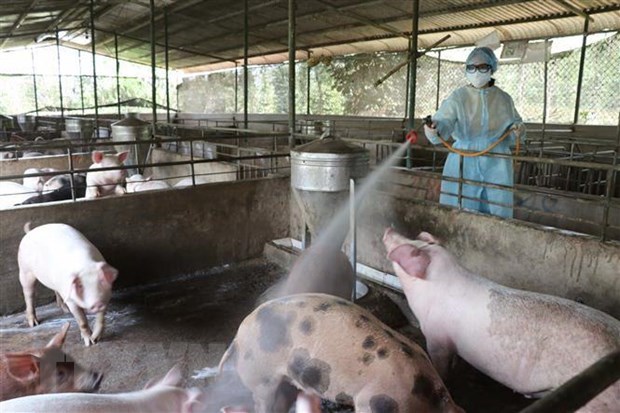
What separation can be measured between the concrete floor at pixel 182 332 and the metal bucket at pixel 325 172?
824 mm

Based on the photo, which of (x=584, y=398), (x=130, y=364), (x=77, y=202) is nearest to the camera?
(x=584, y=398)

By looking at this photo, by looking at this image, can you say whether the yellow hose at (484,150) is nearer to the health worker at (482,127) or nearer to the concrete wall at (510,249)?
the health worker at (482,127)

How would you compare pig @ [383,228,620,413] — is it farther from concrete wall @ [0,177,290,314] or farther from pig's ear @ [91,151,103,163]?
pig's ear @ [91,151,103,163]

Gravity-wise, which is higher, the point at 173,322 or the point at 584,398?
the point at 584,398

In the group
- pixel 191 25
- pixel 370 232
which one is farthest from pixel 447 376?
pixel 191 25

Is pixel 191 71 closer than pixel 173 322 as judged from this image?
No

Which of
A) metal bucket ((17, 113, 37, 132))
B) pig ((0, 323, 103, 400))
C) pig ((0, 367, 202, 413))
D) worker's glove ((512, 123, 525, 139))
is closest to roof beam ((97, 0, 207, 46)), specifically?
metal bucket ((17, 113, 37, 132))

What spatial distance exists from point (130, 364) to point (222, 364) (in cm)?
115

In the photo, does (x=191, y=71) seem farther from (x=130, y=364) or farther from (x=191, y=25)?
(x=130, y=364)

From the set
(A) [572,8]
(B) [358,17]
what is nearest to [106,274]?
(A) [572,8]

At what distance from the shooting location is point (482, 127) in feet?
14.6

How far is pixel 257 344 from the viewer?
243cm

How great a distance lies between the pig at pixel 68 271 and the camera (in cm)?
363

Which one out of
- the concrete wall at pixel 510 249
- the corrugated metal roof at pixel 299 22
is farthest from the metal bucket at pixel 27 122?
the concrete wall at pixel 510 249
